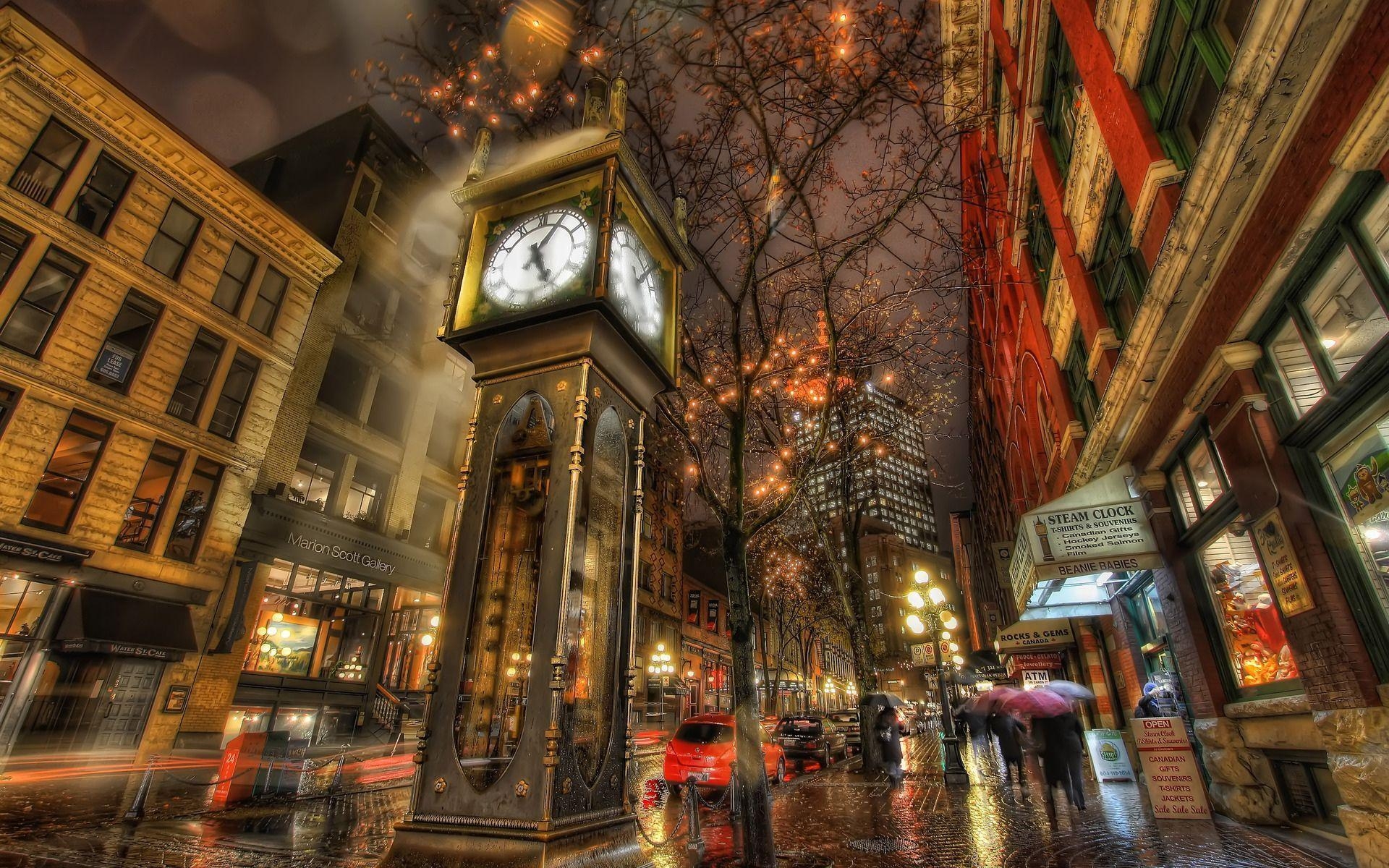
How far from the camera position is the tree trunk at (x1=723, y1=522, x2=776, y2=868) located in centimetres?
645

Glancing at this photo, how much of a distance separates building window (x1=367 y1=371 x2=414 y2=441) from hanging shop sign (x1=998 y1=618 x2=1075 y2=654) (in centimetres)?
2293

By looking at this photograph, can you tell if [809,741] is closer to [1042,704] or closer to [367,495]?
[1042,704]

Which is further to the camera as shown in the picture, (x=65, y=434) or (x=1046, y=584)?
(x=65, y=434)

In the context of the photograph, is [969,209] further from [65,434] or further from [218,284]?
[65,434]

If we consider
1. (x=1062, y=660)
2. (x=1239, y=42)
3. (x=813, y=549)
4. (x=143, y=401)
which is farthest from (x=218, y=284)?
(x=813, y=549)

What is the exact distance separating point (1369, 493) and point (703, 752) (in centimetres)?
1135

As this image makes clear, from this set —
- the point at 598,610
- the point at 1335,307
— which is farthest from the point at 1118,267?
the point at 598,610

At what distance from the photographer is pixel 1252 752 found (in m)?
8.31

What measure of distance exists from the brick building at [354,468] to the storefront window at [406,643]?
53 millimetres

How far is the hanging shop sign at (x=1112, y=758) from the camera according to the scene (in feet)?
44.2

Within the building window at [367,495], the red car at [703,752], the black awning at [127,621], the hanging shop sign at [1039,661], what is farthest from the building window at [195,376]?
the hanging shop sign at [1039,661]

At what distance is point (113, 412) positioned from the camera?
51.9 ft

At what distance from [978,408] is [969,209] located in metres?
17.9

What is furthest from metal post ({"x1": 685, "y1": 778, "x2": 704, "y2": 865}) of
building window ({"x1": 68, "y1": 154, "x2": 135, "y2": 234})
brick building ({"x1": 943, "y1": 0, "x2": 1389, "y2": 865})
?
building window ({"x1": 68, "y1": 154, "x2": 135, "y2": 234})
